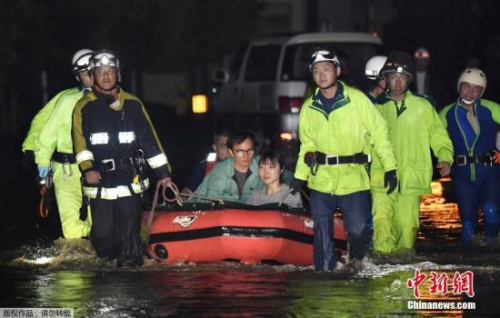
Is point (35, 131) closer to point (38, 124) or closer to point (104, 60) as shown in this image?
point (38, 124)

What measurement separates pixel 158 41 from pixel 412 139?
33495 millimetres

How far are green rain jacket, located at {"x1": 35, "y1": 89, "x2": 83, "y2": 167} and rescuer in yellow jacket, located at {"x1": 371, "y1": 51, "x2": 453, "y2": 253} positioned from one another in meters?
2.69

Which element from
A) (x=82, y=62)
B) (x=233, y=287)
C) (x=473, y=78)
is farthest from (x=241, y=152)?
(x=473, y=78)

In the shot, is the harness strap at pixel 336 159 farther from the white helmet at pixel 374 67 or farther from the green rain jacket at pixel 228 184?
the white helmet at pixel 374 67

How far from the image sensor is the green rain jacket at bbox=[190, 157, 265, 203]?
13992 mm

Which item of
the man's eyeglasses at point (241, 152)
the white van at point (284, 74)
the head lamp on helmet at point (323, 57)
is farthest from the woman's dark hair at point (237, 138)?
the white van at point (284, 74)

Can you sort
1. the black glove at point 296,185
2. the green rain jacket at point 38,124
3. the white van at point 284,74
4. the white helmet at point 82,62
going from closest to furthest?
the black glove at point 296,185, the white helmet at point 82,62, the green rain jacket at point 38,124, the white van at point 284,74

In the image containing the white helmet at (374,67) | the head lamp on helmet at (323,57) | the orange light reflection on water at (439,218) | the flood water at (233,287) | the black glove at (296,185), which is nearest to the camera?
the flood water at (233,287)

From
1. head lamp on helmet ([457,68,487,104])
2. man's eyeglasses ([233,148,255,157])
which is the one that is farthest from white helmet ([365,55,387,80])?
man's eyeglasses ([233,148,255,157])

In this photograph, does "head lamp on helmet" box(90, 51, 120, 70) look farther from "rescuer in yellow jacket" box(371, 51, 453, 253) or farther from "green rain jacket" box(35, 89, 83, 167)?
"rescuer in yellow jacket" box(371, 51, 453, 253)

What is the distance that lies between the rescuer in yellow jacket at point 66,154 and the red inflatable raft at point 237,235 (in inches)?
32.7

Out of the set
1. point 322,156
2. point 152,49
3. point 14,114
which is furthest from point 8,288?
point 152,49

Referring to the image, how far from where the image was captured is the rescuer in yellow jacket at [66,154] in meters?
13.7

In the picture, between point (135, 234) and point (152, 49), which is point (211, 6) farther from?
point (135, 234)
